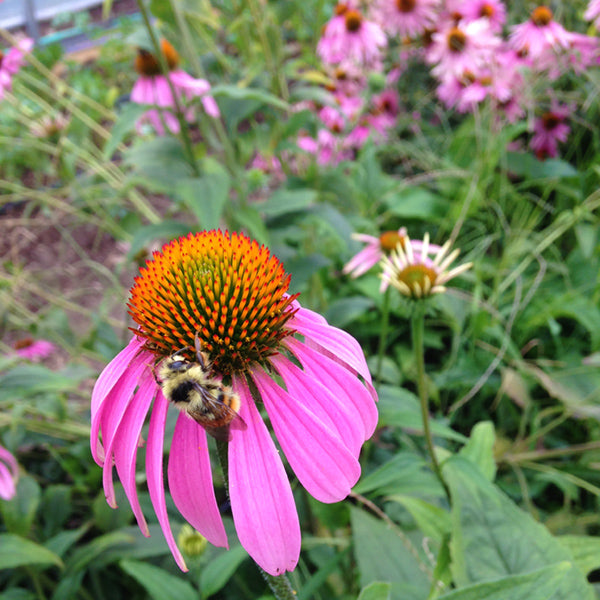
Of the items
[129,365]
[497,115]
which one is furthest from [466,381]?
[497,115]

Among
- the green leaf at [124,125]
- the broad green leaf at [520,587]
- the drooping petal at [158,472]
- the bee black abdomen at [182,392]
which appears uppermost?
the green leaf at [124,125]

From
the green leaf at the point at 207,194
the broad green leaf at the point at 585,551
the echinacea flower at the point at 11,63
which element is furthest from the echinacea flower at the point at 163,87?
the broad green leaf at the point at 585,551

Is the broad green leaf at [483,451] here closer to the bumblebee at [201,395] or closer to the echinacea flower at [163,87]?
the bumblebee at [201,395]

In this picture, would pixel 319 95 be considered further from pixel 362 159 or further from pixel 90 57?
pixel 90 57

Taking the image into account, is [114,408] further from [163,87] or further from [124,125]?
[163,87]

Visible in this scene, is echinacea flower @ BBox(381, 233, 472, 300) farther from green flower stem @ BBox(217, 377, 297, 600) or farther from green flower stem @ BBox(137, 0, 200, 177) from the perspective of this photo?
green flower stem @ BBox(137, 0, 200, 177)

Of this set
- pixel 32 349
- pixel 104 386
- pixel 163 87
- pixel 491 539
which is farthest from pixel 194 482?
pixel 32 349
